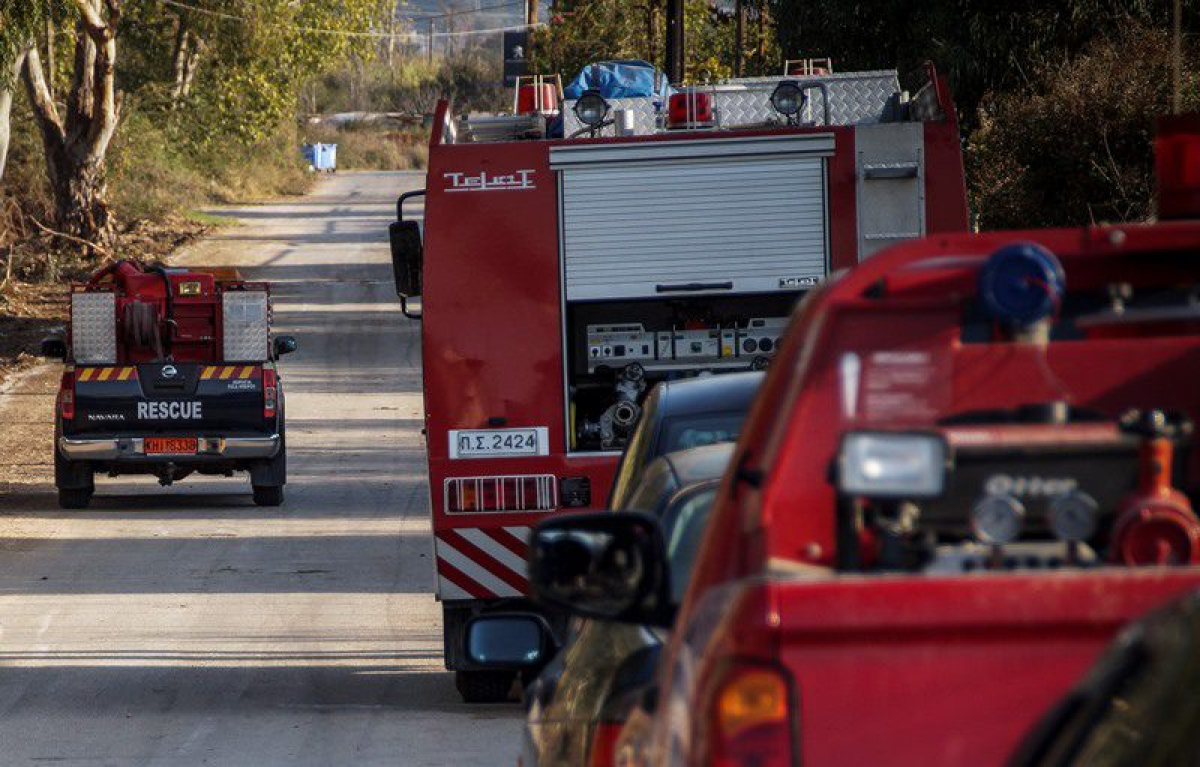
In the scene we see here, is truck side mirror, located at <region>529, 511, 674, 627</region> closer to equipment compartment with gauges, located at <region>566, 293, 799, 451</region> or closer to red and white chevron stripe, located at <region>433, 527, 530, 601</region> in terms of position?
red and white chevron stripe, located at <region>433, 527, 530, 601</region>

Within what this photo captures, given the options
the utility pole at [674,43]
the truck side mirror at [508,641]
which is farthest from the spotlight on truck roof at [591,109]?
the utility pole at [674,43]

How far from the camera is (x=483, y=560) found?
33.2ft

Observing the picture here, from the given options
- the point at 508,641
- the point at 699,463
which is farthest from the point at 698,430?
the point at 508,641

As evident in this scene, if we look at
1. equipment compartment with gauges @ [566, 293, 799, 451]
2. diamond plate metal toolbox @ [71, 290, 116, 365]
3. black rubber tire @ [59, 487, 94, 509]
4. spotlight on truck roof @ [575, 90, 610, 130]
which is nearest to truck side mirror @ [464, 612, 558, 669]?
equipment compartment with gauges @ [566, 293, 799, 451]

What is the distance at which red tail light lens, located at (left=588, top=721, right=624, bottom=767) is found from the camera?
411 cm

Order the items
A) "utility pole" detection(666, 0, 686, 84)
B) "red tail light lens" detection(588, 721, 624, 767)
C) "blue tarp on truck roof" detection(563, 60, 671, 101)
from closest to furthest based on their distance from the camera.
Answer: "red tail light lens" detection(588, 721, 624, 767), "blue tarp on truck roof" detection(563, 60, 671, 101), "utility pole" detection(666, 0, 686, 84)

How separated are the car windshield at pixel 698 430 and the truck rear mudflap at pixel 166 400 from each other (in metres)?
12.7

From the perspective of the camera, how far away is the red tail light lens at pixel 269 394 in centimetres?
1945

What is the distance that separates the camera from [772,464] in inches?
130

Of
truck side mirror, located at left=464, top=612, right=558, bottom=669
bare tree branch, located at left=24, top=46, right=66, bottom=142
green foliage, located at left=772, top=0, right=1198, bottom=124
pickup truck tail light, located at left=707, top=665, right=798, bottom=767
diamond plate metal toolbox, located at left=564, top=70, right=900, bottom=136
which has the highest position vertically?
bare tree branch, located at left=24, top=46, right=66, bottom=142

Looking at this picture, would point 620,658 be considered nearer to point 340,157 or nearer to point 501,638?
point 501,638

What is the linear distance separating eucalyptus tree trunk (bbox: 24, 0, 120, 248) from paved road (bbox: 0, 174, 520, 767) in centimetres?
1361

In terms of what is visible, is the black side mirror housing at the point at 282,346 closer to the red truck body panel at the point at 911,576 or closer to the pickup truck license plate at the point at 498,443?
the pickup truck license plate at the point at 498,443

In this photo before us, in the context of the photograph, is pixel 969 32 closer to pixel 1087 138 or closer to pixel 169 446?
pixel 1087 138
